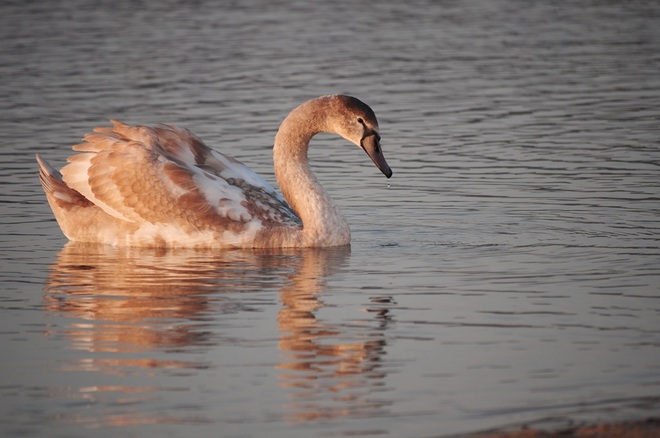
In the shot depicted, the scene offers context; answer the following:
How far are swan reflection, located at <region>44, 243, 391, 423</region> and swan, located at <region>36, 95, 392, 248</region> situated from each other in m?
0.18

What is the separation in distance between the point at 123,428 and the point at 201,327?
7.46 ft

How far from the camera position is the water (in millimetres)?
7738

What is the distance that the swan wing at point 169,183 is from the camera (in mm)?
12656

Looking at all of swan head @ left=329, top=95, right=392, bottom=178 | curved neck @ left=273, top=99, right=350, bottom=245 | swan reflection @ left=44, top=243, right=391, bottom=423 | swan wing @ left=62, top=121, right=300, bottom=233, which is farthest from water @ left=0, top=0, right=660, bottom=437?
swan head @ left=329, top=95, right=392, bottom=178

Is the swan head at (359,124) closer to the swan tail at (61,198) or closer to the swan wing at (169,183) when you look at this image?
the swan wing at (169,183)

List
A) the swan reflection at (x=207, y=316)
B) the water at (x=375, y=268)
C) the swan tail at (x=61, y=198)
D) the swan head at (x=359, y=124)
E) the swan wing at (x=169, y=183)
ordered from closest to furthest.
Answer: the water at (x=375, y=268) < the swan reflection at (x=207, y=316) < the swan wing at (x=169, y=183) < the swan head at (x=359, y=124) < the swan tail at (x=61, y=198)

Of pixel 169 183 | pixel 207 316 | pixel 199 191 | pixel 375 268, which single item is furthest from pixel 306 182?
pixel 207 316

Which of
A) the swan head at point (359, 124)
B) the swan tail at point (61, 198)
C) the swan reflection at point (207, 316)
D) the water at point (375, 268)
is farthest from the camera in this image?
the swan tail at point (61, 198)

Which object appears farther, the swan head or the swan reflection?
the swan head

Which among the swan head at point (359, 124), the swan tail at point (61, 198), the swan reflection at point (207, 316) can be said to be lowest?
the swan reflection at point (207, 316)

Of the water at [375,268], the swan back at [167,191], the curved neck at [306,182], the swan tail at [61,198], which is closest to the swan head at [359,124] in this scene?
the curved neck at [306,182]

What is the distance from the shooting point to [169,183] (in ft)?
41.8

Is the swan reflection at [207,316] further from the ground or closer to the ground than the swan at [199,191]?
closer to the ground

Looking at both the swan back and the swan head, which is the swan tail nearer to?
the swan back
